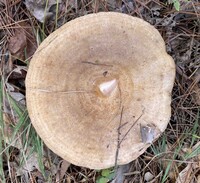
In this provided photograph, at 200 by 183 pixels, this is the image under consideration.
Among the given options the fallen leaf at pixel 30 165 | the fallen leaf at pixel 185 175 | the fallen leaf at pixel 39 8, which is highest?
the fallen leaf at pixel 39 8

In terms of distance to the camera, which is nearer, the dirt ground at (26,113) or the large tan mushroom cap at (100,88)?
the large tan mushroom cap at (100,88)

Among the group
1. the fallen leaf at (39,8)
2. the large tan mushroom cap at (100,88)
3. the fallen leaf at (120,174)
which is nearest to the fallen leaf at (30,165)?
the large tan mushroom cap at (100,88)

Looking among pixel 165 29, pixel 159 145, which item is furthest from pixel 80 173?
pixel 165 29

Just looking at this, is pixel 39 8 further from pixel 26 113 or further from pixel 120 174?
pixel 120 174

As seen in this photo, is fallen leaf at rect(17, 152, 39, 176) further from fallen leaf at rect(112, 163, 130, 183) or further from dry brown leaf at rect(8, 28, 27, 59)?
dry brown leaf at rect(8, 28, 27, 59)

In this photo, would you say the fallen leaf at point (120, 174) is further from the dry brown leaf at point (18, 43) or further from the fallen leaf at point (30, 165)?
the dry brown leaf at point (18, 43)

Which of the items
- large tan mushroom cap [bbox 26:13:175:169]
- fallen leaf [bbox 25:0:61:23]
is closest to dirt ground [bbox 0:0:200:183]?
fallen leaf [bbox 25:0:61:23]

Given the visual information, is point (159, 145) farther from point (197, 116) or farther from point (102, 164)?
point (102, 164)
